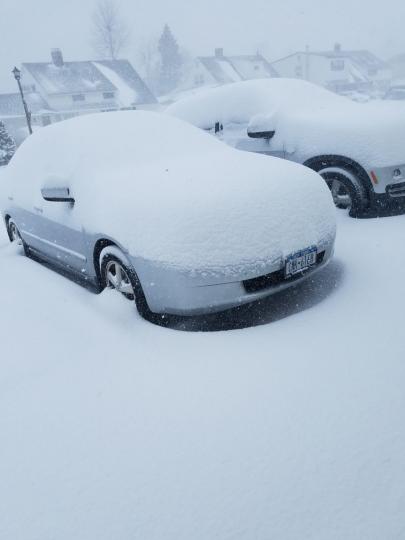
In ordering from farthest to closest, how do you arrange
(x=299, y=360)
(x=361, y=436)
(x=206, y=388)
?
(x=299, y=360)
(x=206, y=388)
(x=361, y=436)

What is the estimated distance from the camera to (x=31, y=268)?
4.18m

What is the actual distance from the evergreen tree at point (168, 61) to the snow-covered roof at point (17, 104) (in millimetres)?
39209

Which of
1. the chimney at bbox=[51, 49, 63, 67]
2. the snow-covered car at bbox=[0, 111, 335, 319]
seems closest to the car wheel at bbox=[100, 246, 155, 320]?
the snow-covered car at bbox=[0, 111, 335, 319]

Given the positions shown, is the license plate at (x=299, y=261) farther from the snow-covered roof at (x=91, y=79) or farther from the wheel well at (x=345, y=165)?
the snow-covered roof at (x=91, y=79)

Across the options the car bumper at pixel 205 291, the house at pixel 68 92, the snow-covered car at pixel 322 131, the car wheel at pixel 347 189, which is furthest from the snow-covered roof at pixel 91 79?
the car bumper at pixel 205 291

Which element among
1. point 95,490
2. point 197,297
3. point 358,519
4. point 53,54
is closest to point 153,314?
point 197,297

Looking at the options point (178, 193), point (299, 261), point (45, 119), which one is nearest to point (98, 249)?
point (178, 193)

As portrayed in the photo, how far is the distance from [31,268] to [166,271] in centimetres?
214

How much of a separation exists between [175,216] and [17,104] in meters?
43.7

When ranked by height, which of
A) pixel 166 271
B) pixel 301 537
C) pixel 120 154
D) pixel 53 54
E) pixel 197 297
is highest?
pixel 53 54

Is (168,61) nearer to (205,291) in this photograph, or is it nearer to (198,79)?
(198,79)

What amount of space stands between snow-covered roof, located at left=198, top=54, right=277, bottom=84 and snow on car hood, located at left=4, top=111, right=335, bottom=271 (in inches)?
1952

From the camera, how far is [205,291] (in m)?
2.62

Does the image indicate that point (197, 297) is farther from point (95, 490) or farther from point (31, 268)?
point (31, 268)
